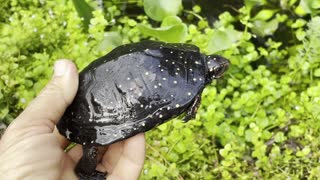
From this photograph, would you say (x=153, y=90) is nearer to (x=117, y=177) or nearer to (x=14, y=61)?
(x=117, y=177)

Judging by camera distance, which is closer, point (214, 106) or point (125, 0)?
point (214, 106)

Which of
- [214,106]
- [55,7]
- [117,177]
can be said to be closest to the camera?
[117,177]

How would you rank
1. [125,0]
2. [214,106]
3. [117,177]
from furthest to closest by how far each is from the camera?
1. [125,0]
2. [214,106]
3. [117,177]

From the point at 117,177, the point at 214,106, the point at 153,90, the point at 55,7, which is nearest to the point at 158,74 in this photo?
the point at 153,90

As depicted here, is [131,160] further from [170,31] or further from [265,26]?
[265,26]

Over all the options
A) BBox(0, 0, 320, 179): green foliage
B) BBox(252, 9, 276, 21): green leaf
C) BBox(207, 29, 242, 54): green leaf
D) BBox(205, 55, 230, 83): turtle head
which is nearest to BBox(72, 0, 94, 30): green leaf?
BBox(0, 0, 320, 179): green foliage

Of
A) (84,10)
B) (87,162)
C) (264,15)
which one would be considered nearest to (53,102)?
(87,162)

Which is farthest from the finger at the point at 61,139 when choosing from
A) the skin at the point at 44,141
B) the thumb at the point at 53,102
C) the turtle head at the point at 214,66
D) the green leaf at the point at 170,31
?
the green leaf at the point at 170,31

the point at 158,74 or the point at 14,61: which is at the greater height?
the point at 158,74
